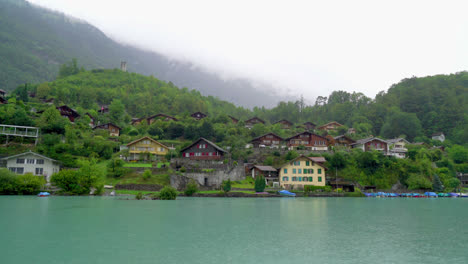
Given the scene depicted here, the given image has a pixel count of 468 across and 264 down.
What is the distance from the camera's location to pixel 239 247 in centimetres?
1515

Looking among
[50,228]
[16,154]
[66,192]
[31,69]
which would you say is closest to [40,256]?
[50,228]

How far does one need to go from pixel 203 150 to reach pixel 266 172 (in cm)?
1384

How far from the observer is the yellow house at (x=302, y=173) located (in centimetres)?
5912

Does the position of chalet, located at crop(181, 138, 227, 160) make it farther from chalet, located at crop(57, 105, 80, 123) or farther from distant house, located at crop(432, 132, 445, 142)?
distant house, located at crop(432, 132, 445, 142)

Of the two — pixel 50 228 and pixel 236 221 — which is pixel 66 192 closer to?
pixel 50 228

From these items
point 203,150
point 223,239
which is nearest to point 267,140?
point 203,150

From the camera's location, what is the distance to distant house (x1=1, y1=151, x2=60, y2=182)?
50250 millimetres

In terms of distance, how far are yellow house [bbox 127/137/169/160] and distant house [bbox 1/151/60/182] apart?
15109 millimetres

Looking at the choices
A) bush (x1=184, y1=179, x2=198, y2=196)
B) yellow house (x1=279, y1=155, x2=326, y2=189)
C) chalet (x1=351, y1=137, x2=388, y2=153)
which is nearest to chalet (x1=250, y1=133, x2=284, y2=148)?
yellow house (x1=279, y1=155, x2=326, y2=189)

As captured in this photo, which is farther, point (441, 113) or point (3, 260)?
point (441, 113)

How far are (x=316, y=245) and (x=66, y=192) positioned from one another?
40.5 metres

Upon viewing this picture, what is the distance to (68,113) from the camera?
3253 inches

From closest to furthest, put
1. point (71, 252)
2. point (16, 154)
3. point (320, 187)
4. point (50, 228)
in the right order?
point (71, 252), point (50, 228), point (16, 154), point (320, 187)

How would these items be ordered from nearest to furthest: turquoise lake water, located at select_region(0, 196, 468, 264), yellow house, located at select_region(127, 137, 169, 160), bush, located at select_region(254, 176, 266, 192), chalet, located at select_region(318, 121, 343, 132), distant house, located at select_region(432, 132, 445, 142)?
turquoise lake water, located at select_region(0, 196, 468, 264) < bush, located at select_region(254, 176, 266, 192) < yellow house, located at select_region(127, 137, 169, 160) < distant house, located at select_region(432, 132, 445, 142) < chalet, located at select_region(318, 121, 343, 132)
